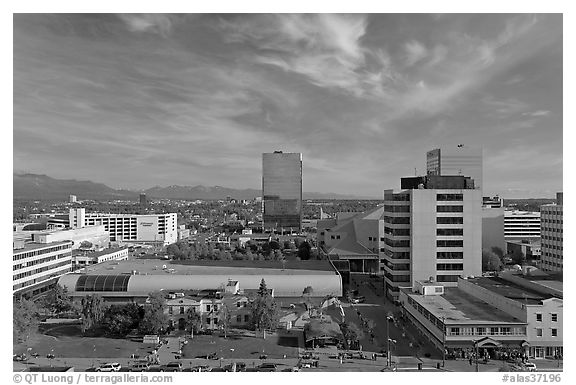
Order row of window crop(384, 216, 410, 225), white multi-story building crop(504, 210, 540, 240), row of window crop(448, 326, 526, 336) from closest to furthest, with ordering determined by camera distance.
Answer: row of window crop(448, 326, 526, 336) < row of window crop(384, 216, 410, 225) < white multi-story building crop(504, 210, 540, 240)

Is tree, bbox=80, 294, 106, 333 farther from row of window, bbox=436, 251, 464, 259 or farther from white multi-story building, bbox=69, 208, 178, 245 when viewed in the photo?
white multi-story building, bbox=69, 208, 178, 245

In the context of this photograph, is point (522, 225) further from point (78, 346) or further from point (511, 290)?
point (78, 346)

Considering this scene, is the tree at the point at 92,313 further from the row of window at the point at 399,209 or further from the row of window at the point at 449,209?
the row of window at the point at 449,209

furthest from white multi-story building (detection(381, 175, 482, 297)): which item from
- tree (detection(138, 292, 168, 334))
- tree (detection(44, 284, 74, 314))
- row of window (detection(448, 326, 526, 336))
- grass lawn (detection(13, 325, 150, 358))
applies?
tree (detection(44, 284, 74, 314))

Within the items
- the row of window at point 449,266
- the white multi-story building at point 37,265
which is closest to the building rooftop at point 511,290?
the row of window at point 449,266

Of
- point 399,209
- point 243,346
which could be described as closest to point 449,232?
point 399,209
